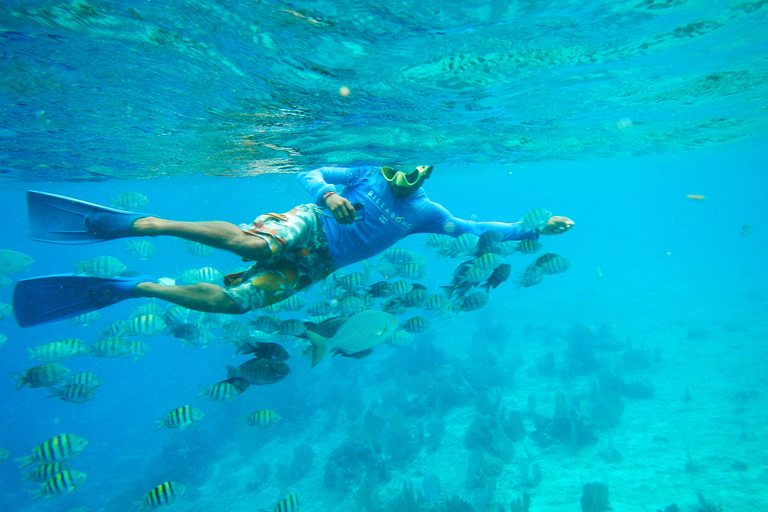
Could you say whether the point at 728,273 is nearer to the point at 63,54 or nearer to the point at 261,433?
the point at 261,433

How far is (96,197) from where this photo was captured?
1574 inches

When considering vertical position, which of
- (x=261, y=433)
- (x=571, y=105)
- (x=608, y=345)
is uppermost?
(x=571, y=105)

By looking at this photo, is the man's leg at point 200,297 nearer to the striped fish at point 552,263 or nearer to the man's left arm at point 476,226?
the man's left arm at point 476,226

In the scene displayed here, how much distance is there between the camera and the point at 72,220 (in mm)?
3918

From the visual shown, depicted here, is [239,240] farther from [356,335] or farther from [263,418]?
[263,418]

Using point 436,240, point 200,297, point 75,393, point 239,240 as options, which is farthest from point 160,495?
point 436,240

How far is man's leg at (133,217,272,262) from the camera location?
3.44m

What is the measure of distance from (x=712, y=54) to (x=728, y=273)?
158ft

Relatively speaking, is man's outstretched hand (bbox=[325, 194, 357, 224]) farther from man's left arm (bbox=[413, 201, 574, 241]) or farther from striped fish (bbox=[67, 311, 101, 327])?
striped fish (bbox=[67, 311, 101, 327])

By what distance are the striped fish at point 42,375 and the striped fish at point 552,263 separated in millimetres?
9163

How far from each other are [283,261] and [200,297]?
1024 mm

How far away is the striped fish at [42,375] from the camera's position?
631 centimetres

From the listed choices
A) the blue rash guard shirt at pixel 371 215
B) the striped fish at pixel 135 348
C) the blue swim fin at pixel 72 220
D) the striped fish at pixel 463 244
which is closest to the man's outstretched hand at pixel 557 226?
the striped fish at pixel 463 244

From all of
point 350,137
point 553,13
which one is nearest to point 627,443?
point 553,13
